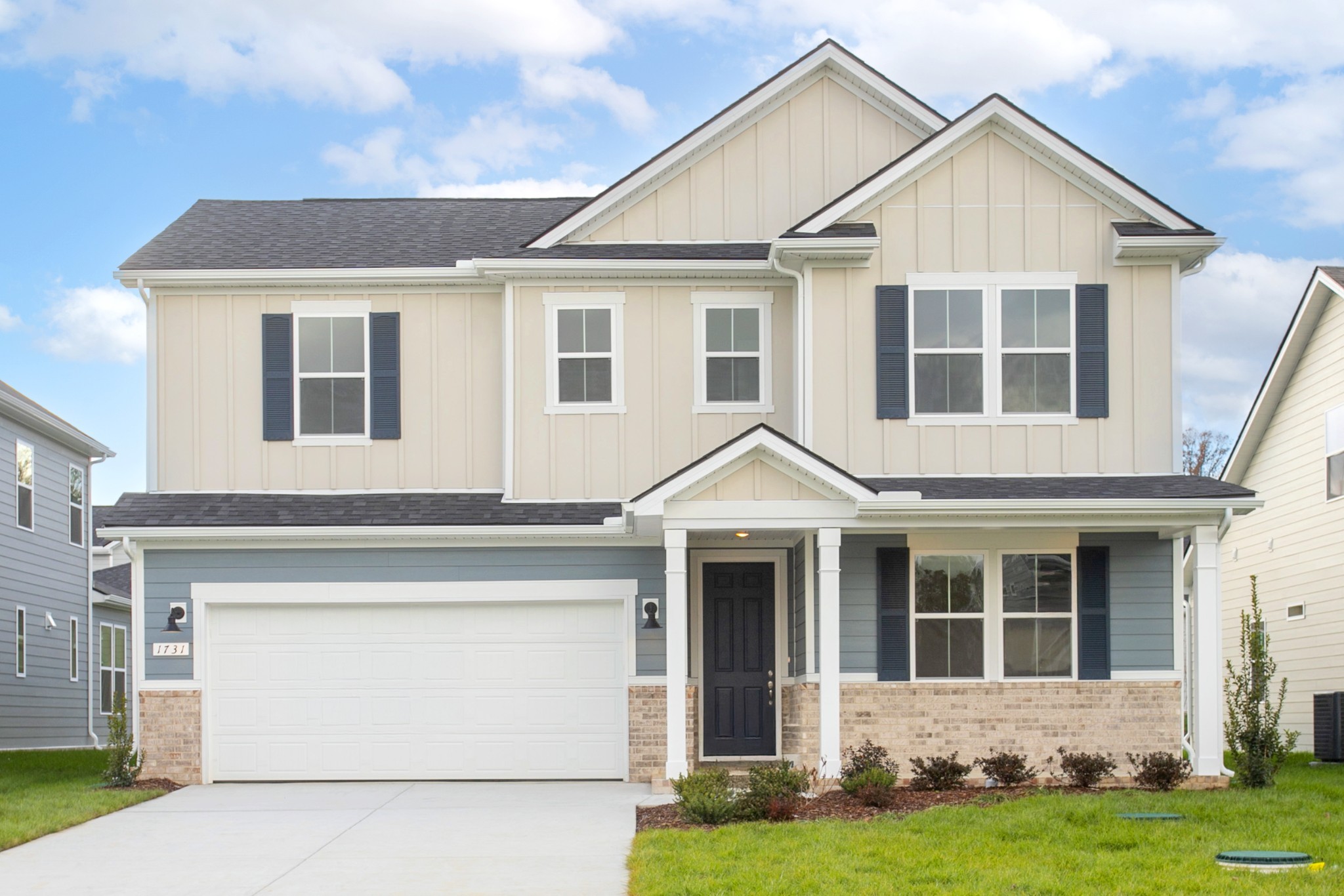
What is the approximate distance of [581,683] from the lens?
48.0 feet

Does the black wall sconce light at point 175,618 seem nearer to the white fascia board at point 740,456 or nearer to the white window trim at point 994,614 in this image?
the white fascia board at point 740,456

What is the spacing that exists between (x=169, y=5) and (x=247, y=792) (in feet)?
38.4

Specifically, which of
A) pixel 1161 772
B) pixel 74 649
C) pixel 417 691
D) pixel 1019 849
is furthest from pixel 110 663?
pixel 1019 849

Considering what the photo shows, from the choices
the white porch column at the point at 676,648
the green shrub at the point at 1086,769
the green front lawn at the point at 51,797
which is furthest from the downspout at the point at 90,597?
the green shrub at the point at 1086,769

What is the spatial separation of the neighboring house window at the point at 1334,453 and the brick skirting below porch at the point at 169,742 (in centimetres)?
1480

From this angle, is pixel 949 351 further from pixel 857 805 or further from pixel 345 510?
pixel 345 510

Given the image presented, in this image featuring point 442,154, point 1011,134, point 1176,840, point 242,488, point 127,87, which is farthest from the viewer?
point 442,154

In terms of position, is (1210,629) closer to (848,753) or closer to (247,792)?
(848,753)

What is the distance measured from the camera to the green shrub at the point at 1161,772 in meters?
12.5

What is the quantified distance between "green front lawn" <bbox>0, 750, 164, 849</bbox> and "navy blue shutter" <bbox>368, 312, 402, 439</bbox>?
178 inches

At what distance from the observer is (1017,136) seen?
1421 centimetres

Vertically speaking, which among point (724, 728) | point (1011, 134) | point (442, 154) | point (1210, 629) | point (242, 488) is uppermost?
point (442, 154)

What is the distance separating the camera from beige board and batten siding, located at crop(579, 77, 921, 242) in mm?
15656

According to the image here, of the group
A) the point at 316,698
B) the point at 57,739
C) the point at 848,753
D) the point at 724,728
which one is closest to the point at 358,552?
the point at 316,698
